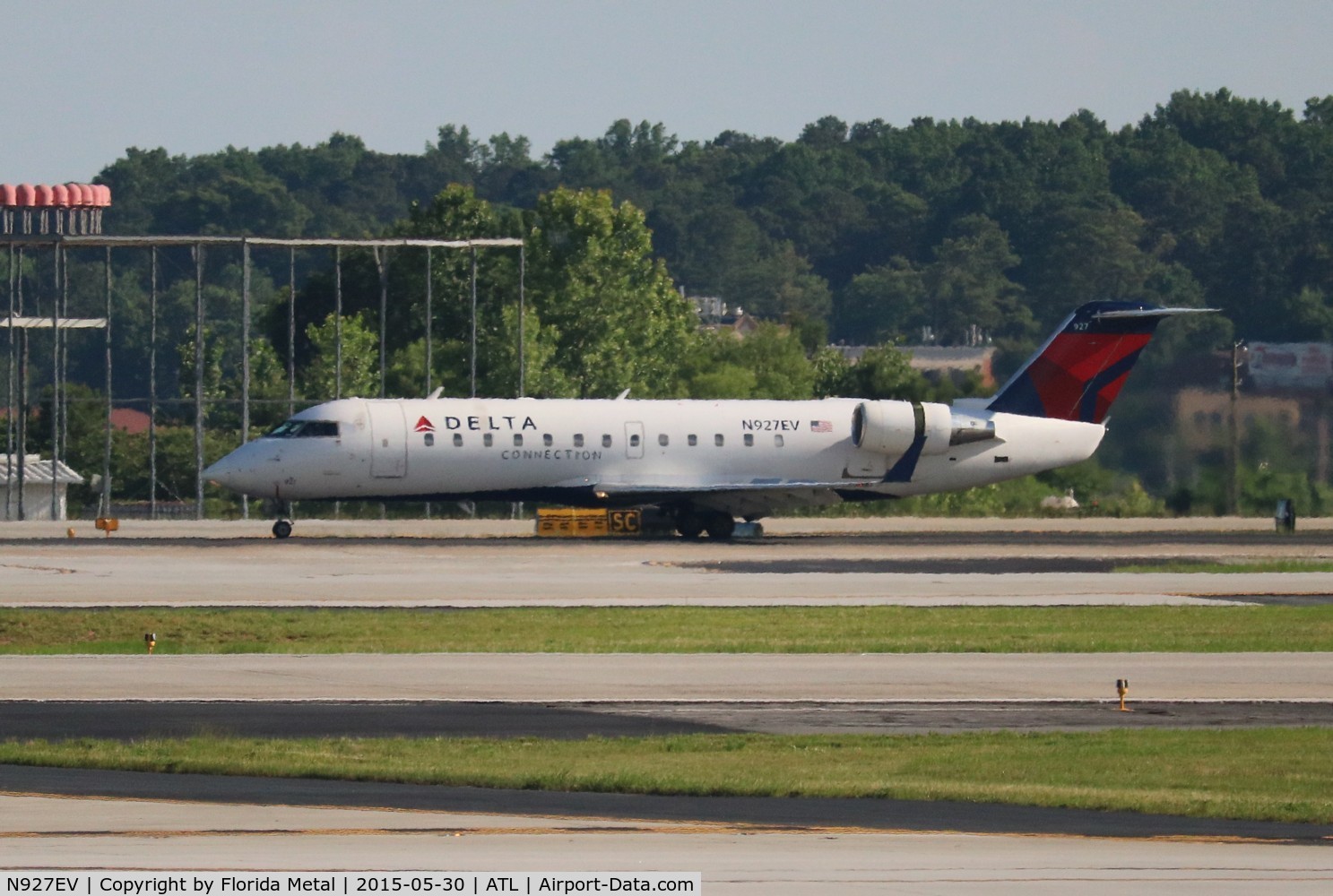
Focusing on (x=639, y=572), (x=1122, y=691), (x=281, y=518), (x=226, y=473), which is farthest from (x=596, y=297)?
(x=1122, y=691)

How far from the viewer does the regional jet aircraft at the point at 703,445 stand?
5459cm

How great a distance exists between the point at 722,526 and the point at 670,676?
28.9 metres

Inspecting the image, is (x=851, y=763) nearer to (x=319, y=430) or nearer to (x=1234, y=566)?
(x=1234, y=566)

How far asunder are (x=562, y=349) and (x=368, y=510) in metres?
30.1

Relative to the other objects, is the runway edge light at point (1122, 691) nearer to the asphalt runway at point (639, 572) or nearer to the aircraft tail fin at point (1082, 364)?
the asphalt runway at point (639, 572)

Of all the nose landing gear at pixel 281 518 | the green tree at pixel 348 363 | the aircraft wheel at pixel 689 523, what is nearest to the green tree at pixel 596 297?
the green tree at pixel 348 363

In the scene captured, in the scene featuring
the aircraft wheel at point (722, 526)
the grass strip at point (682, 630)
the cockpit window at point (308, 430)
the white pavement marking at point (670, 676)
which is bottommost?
the white pavement marking at point (670, 676)

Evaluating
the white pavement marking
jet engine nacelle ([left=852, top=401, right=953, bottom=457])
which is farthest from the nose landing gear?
the white pavement marking

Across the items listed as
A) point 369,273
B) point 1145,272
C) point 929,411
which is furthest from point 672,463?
point 1145,272

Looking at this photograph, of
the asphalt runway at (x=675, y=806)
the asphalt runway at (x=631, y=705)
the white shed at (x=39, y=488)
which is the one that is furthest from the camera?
the white shed at (x=39, y=488)

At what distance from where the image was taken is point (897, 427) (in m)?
57.5

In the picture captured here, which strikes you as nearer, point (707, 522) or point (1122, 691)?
point (1122, 691)

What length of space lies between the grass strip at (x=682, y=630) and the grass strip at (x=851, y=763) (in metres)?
8.69

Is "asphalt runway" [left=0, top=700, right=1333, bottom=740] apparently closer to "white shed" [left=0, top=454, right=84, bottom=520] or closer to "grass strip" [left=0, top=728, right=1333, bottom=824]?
"grass strip" [left=0, top=728, right=1333, bottom=824]
